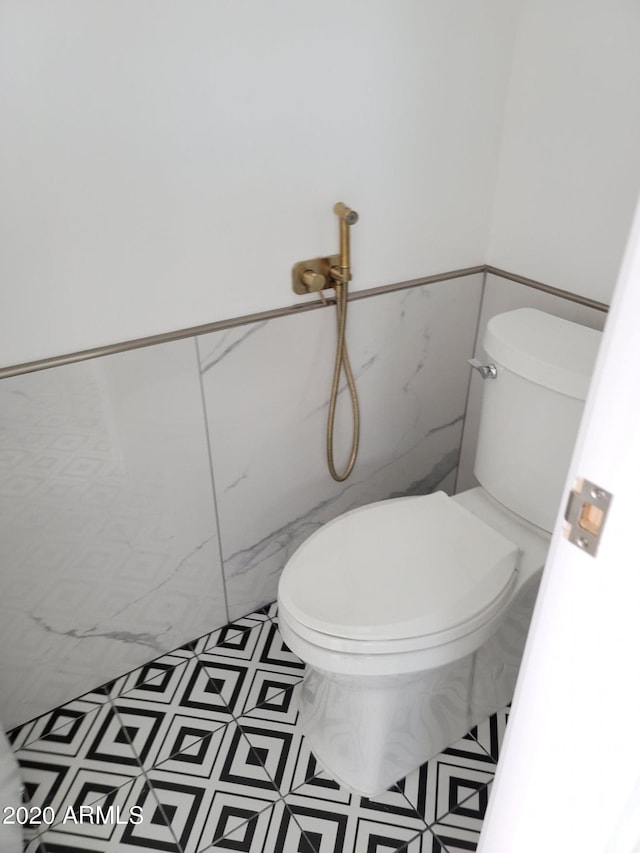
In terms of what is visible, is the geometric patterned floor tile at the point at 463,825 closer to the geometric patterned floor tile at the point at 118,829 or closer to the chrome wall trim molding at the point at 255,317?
the geometric patterned floor tile at the point at 118,829

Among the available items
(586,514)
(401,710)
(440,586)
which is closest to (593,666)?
(586,514)

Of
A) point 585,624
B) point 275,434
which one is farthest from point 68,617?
point 585,624

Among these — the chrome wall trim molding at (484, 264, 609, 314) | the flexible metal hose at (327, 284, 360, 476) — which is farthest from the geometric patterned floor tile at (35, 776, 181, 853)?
the chrome wall trim molding at (484, 264, 609, 314)

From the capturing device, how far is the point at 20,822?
135 centimetres

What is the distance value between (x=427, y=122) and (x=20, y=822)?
171 centimetres

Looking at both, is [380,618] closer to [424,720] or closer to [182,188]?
[424,720]

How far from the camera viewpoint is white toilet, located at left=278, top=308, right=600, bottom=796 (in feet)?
A: 4.04

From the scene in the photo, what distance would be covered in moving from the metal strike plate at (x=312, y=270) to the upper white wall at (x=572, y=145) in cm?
52

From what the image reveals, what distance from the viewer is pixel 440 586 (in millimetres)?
1291

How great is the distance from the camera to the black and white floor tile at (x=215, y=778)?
1.35 m

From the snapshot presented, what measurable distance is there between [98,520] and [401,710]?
2.44 ft

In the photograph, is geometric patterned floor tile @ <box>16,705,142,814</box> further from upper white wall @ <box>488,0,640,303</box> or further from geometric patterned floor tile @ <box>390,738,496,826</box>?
upper white wall @ <box>488,0,640,303</box>

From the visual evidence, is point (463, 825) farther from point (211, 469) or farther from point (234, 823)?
point (211, 469)

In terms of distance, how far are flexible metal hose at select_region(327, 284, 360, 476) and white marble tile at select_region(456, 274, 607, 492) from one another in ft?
1.35
